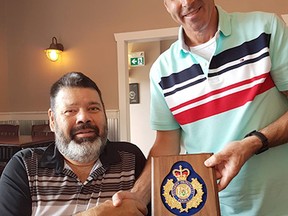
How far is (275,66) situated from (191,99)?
0.93 ft

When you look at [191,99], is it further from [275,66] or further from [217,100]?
[275,66]

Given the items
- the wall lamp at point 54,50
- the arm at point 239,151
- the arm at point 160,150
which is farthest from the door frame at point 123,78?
the arm at point 239,151

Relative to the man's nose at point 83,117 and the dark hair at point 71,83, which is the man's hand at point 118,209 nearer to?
the man's nose at point 83,117

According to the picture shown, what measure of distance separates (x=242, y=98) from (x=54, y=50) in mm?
4376

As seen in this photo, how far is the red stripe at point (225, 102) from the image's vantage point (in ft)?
3.57

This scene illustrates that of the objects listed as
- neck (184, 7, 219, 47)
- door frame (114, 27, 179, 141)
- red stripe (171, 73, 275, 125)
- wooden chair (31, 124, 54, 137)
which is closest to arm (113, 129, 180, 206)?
red stripe (171, 73, 275, 125)

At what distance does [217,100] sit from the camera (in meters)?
1.13

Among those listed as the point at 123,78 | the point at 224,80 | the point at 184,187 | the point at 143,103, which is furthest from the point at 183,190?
the point at 143,103

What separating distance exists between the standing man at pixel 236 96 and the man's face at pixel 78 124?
0.30 metres

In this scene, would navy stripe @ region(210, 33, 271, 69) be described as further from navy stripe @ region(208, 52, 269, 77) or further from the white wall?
the white wall

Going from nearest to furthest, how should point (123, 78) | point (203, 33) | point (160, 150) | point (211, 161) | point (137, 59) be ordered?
point (211, 161) < point (203, 33) < point (160, 150) < point (123, 78) < point (137, 59)

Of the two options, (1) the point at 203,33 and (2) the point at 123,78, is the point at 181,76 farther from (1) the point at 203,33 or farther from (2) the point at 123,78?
(2) the point at 123,78

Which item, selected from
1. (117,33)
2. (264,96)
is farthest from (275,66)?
(117,33)

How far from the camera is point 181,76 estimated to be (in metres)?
1.21
